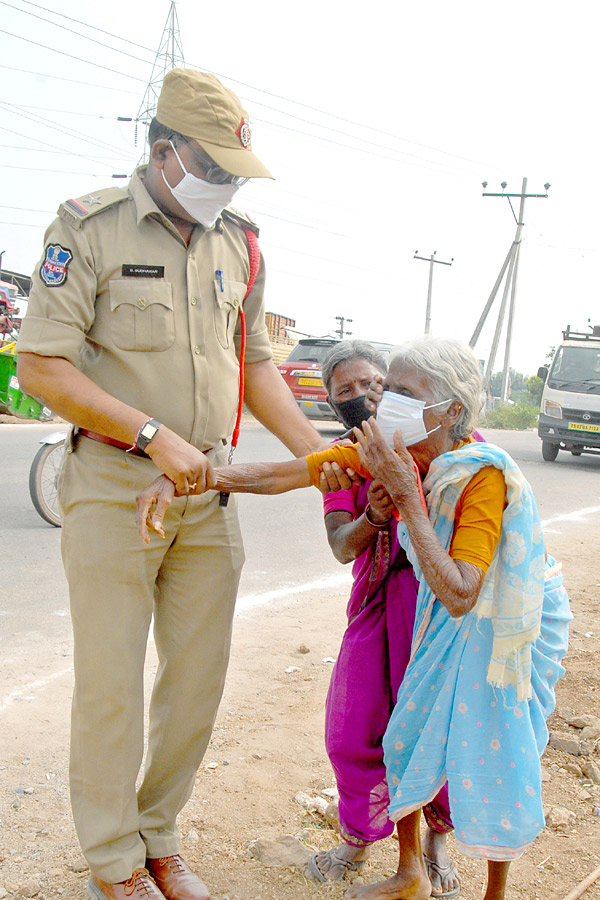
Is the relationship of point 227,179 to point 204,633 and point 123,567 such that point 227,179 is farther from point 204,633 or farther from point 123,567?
point 204,633

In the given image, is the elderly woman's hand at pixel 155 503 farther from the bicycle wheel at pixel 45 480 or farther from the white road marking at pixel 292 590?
the bicycle wheel at pixel 45 480

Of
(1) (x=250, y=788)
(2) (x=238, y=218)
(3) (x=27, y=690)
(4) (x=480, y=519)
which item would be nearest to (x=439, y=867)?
(1) (x=250, y=788)

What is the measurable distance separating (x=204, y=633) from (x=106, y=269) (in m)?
1.12

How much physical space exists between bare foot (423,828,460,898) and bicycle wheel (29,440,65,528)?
4.97 metres

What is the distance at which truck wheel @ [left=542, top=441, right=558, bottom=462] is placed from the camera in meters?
16.5

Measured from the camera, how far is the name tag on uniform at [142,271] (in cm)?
239

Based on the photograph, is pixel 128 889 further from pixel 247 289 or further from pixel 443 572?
pixel 247 289

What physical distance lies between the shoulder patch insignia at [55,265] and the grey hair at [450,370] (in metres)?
0.97

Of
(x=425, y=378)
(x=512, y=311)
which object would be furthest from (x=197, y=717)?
(x=512, y=311)

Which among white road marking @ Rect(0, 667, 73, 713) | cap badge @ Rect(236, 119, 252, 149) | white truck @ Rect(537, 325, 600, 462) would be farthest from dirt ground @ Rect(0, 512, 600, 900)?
white truck @ Rect(537, 325, 600, 462)

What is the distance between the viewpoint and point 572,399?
51.8 feet

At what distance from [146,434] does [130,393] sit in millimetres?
231

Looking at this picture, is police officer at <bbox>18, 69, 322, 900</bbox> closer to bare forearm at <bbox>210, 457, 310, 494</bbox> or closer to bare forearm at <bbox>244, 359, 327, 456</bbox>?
bare forearm at <bbox>210, 457, 310, 494</bbox>

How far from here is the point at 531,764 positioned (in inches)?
93.1
